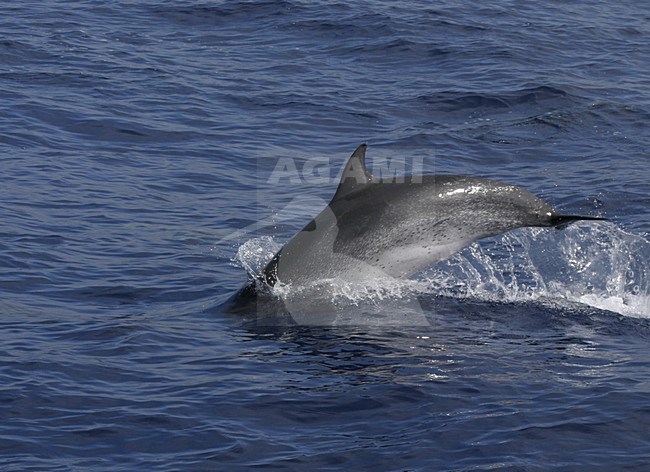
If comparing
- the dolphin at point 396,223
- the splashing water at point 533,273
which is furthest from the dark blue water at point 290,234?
the dolphin at point 396,223

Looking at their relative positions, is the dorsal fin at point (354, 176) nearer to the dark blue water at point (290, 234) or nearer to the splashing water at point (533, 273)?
the splashing water at point (533, 273)

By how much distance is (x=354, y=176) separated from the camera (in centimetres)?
1454

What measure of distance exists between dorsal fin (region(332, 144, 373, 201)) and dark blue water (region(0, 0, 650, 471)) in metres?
1.28

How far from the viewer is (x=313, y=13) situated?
3444 cm

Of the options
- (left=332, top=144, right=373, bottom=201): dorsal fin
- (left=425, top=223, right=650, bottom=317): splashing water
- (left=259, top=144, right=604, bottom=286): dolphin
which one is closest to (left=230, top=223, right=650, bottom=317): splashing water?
(left=425, top=223, right=650, bottom=317): splashing water

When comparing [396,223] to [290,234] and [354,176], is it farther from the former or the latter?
[290,234]

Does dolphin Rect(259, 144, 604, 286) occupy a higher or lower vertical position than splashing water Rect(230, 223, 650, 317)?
higher

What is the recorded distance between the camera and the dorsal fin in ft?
46.9

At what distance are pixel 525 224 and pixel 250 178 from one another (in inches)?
325

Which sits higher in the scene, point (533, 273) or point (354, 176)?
point (354, 176)

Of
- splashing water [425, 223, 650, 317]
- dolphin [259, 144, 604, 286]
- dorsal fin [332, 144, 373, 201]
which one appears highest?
dorsal fin [332, 144, 373, 201]

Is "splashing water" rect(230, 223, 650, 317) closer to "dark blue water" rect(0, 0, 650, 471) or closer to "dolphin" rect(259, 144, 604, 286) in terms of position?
"dark blue water" rect(0, 0, 650, 471)

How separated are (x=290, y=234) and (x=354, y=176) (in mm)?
4358

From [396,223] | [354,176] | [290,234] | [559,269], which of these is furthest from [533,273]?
[290,234]
